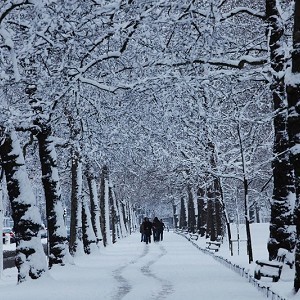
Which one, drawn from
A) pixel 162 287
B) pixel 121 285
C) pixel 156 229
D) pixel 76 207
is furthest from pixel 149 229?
pixel 162 287

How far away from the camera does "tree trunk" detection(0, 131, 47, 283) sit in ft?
52.7

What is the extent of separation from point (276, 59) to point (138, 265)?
10356mm

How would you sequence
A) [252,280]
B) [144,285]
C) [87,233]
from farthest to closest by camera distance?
1. [87,233]
2. [144,285]
3. [252,280]

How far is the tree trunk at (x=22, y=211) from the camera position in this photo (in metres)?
16.1

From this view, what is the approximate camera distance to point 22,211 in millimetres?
16266

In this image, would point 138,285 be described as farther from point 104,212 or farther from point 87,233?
point 104,212

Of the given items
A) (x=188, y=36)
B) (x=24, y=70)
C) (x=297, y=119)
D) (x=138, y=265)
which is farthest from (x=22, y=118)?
(x=138, y=265)

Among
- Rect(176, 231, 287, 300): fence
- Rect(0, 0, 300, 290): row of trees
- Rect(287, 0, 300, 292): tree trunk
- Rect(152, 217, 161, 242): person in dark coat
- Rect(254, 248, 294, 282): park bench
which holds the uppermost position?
Rect(0, 0, 300, 290): row of trees

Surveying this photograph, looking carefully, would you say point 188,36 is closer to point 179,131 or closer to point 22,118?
point 22,118

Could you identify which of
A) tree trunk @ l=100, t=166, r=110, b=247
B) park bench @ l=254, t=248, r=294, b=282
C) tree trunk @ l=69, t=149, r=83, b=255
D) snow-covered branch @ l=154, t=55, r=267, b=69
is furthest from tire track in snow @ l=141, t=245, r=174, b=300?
tree trunk @ l=100, t=166, r=110, b=247

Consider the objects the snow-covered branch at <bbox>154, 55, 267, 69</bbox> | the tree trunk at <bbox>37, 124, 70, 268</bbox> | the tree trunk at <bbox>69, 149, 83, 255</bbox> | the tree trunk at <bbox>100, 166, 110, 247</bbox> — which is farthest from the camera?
the tree trunk at <bbox>100, 166, 110, 247</bbox>

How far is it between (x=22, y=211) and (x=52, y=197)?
4019 mm

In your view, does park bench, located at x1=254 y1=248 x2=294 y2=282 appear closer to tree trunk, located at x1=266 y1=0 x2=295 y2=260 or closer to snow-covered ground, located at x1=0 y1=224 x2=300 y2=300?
snow-covered ground, located at x1=0 y1=224 x2=300 y2=300

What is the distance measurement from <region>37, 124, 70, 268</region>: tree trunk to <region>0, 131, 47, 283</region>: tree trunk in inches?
139
